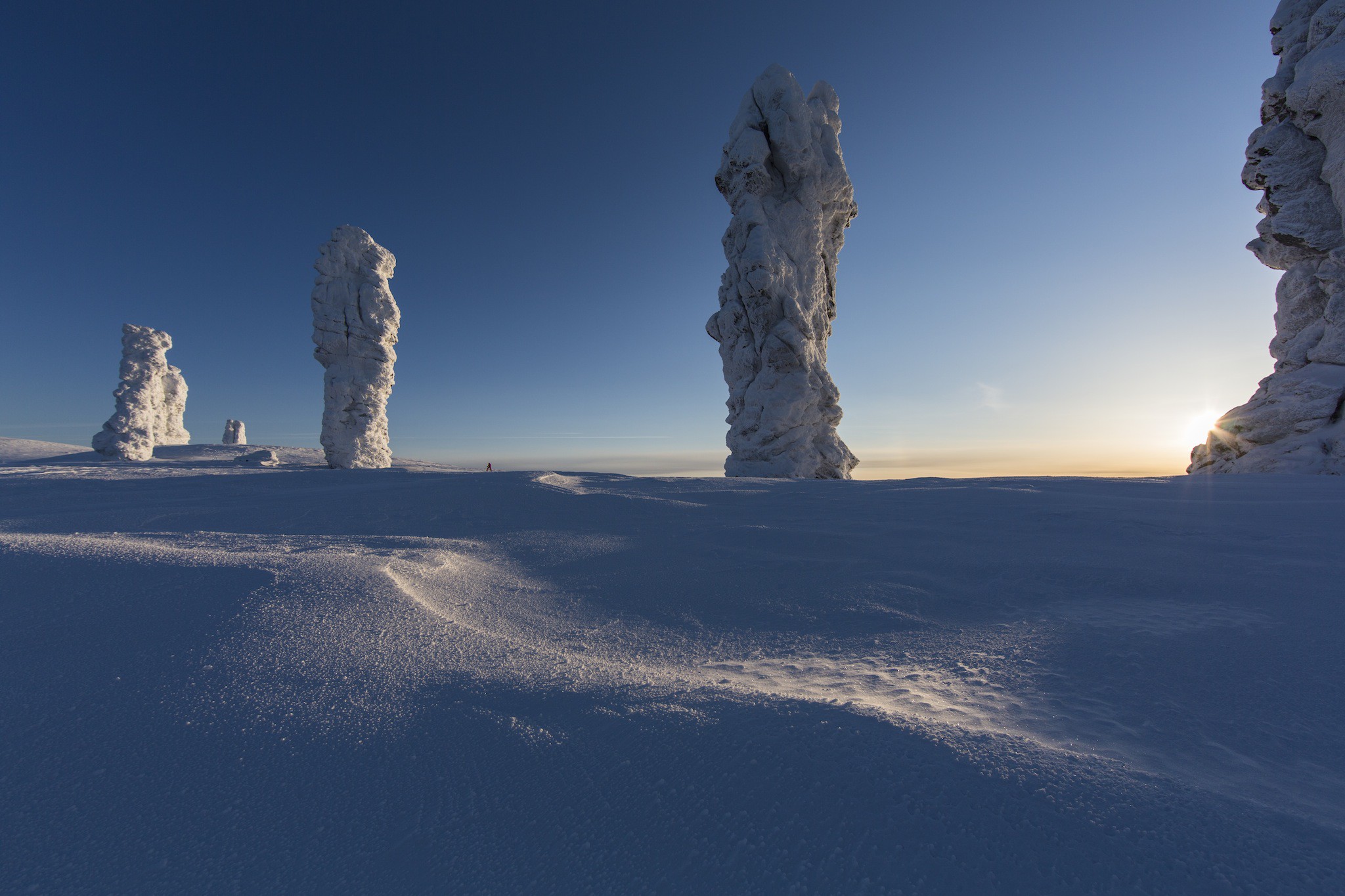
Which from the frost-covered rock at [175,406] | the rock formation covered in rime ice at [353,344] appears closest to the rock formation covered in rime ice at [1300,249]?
the rock formation covered in rime ice at [353,344]

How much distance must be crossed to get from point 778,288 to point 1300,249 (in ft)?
41.5

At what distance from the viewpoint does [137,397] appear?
23.2m

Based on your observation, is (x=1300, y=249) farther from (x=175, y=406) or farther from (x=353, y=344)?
(x=175, y=406)

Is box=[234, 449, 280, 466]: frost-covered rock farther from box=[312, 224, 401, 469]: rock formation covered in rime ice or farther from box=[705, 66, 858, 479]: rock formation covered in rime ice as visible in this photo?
box=[705, 66, 858, 479]: rock formation covered in rime ice

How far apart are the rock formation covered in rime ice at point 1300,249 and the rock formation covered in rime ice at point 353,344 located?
24.4 meters

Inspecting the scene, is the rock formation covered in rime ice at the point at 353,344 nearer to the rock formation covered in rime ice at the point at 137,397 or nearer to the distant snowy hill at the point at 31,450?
the rock formation covered in rime ice at the point at 137,397

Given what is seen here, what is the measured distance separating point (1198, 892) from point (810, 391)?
45.3ft

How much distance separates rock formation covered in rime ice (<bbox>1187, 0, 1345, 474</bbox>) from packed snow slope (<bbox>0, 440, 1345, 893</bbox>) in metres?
10.7

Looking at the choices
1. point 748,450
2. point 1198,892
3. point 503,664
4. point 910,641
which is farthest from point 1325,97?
point 503,664

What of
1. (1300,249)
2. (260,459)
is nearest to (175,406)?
(260,459)

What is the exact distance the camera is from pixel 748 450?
47.0ft

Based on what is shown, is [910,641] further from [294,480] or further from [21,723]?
[294,480]

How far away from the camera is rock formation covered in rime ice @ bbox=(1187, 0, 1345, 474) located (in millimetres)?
10188

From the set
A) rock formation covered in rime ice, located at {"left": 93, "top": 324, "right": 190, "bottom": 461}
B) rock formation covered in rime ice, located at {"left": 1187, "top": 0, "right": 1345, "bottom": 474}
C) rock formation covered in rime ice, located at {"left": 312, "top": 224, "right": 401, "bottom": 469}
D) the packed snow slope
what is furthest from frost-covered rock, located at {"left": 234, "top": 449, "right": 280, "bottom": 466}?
rock formation covered in rime ice, located at {"left": 1187, "top": 0, "right": 1345, "bottom": 474}
